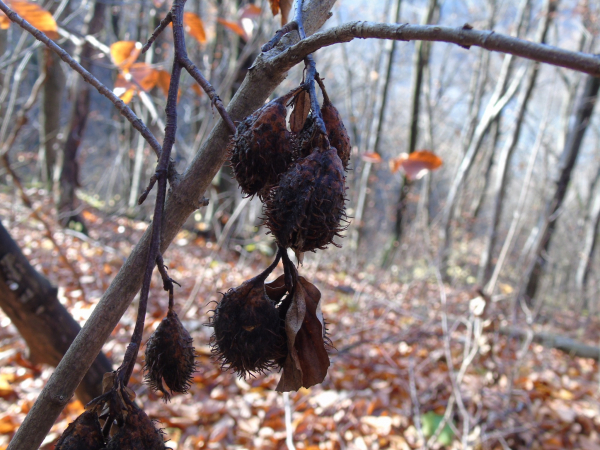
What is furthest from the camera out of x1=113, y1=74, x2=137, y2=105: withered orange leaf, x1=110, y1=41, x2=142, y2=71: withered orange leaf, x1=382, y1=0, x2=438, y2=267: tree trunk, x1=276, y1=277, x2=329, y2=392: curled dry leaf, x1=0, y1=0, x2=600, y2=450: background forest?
x1=382, y1=0, x2=438, y2=267: tree trunk

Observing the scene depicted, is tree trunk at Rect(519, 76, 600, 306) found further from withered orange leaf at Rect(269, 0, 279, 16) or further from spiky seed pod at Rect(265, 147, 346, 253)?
spiky seed pod at Rect(265, 147, 346, 253)

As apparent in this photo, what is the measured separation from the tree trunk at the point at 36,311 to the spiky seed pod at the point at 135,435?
4.53 feet

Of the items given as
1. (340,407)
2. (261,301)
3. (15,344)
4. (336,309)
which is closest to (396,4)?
(336,309)

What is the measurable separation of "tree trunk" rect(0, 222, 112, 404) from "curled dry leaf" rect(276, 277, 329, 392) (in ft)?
4.80

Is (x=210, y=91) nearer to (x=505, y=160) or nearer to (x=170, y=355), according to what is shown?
(x=170, y=355)

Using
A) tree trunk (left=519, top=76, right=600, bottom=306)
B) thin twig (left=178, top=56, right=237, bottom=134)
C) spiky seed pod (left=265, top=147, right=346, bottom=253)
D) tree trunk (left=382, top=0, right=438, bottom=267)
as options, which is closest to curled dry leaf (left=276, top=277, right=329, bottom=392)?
spiky seed pod (left=265, top=147, right=346, bottom=253)

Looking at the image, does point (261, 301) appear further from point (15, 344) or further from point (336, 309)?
point (336, 309)

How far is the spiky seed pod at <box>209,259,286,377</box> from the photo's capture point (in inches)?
31.4

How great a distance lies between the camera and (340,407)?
12.2 ft

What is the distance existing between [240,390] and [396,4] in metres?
8.07

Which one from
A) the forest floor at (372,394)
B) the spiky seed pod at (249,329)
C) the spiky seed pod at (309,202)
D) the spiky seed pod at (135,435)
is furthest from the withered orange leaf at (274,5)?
the forest floor at (372,394)

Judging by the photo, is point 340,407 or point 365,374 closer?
point 340,407

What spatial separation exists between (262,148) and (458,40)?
1.15 ft

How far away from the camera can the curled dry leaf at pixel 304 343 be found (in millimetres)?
760
